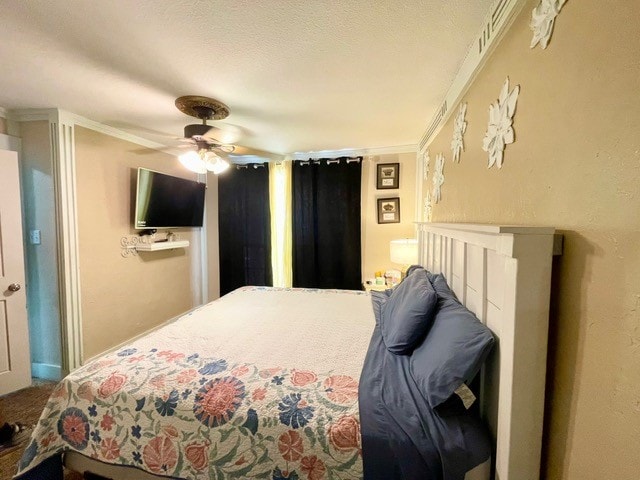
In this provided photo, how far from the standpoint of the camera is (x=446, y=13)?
1.23 metres

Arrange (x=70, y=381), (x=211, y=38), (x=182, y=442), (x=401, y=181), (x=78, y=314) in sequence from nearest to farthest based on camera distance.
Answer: (x=182, y=442)
(x=70, y=381)
(x=211, y=38)
(x=78, y=314)
(x=401, y=181)

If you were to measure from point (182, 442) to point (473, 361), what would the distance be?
44.2 inches

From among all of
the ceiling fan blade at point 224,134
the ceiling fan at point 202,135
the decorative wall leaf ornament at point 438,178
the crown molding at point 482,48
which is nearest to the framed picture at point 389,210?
the decorative wall leaf ornament at point 438,178

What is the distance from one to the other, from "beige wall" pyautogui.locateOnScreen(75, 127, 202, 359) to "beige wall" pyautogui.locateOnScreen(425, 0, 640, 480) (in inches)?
129

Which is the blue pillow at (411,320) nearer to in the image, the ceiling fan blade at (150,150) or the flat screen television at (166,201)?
the flat screen television at (166,201)

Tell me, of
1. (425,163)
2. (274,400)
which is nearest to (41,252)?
(274,400)

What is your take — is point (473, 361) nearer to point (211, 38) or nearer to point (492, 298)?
point (492, 298)

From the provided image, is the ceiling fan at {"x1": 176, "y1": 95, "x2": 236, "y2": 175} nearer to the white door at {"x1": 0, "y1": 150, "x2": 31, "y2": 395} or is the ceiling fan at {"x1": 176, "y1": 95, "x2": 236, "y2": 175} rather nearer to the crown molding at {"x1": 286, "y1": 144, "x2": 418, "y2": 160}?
the white door at {"x1": 0, "y1": 150, "x2": 31, "y2": 395}

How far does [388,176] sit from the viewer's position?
3.46 m

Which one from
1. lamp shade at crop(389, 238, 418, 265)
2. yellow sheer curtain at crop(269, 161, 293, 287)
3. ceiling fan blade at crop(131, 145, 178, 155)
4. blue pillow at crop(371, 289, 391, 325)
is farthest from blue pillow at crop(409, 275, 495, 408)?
ceiling fan blade at crop(131, 145, 178, 155)

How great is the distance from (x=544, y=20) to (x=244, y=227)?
3.63 meters

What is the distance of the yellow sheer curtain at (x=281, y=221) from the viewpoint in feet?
12.4

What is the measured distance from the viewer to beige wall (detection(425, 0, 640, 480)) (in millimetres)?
577

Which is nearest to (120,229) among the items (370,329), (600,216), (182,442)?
(182,442)
